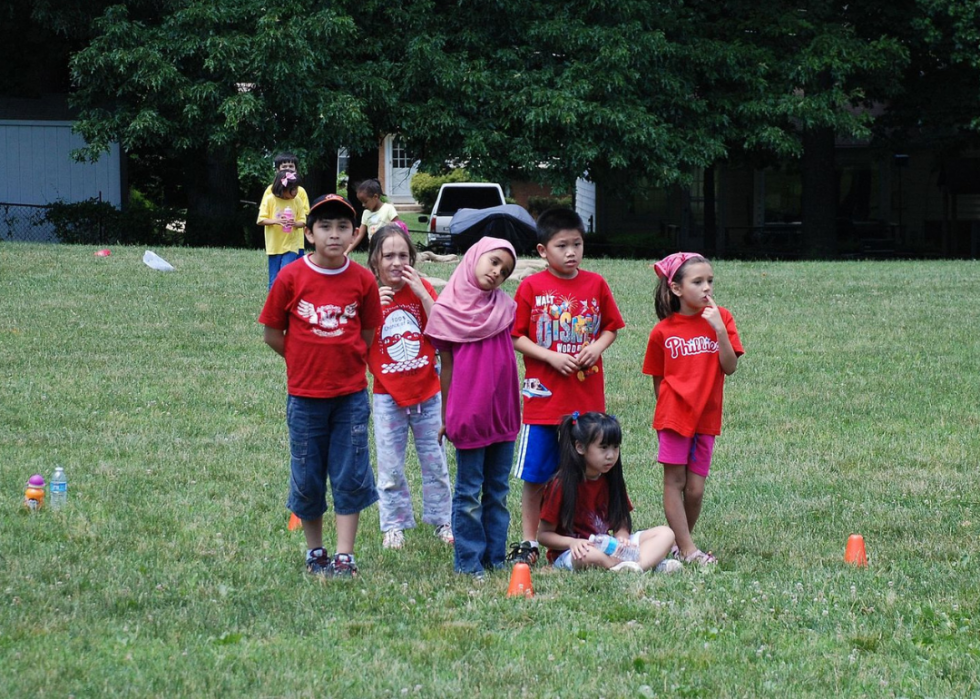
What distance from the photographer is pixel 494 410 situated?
5.39 m

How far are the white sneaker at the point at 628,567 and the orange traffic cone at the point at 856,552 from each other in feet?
3.14

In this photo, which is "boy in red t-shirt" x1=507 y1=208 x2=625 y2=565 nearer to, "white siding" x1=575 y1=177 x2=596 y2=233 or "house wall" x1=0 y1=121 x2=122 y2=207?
"house wall" x1=0 y1=121 x2=122 y2=207

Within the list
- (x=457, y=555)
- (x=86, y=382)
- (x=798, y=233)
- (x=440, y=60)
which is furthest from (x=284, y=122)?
(x=457, y=555)

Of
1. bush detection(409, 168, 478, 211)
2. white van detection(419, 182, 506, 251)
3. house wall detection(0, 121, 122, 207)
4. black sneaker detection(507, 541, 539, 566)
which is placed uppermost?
bush detection(409, 168, 478, 211)

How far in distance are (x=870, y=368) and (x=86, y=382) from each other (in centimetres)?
681

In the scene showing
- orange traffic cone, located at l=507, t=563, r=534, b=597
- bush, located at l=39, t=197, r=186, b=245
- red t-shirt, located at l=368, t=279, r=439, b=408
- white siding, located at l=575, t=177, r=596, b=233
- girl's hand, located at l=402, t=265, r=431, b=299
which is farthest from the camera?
white siding, located at l=575, t=177, r=596, b=233

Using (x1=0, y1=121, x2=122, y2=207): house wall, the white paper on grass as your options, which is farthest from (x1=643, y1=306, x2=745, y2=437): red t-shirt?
A: (x1=0, y1=121, x2=122, y2=207): house wall

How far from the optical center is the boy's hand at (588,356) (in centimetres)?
561

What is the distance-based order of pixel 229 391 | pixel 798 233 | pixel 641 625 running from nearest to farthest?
pixel 641 625 → pixel 229 391 → pixel 798 233

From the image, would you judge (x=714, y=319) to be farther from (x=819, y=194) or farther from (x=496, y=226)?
(x=819, y=194)

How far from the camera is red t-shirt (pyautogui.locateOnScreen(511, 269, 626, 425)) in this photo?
5.70m

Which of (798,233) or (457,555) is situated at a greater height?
(798,233)

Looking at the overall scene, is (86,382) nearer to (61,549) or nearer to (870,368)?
(61,549)

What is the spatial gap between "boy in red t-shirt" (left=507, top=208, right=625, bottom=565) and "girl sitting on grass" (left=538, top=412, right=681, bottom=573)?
9 cm
